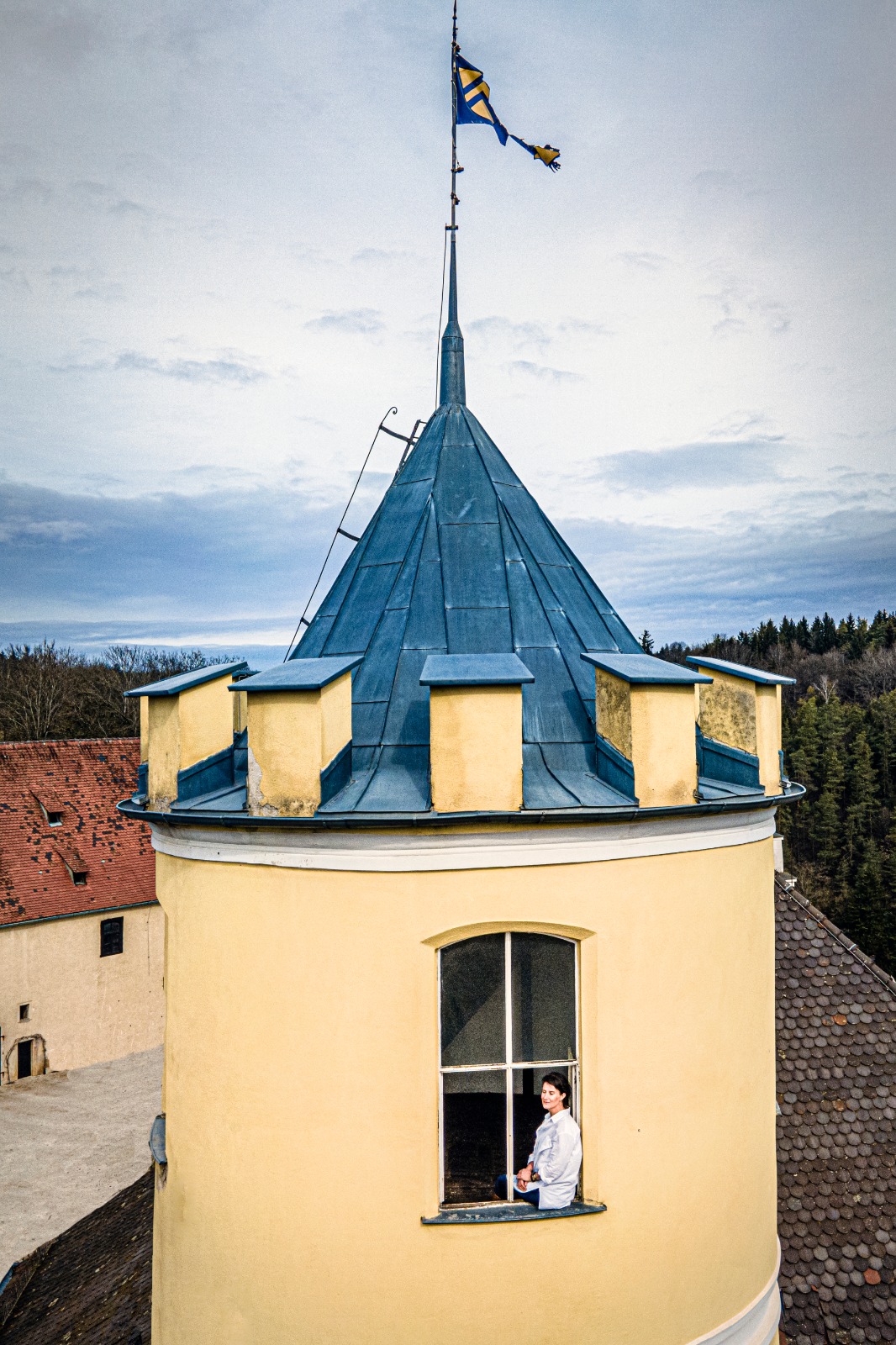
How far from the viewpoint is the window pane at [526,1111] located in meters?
6.42

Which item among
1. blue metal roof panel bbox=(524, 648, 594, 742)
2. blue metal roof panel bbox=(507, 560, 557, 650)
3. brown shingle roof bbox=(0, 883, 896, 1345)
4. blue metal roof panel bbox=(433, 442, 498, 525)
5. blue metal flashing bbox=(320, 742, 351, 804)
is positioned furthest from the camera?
brown shingle roof bbox=(0, 883, 896, 1345)

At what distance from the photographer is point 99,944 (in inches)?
1115

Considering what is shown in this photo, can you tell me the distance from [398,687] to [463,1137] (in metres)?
3.38

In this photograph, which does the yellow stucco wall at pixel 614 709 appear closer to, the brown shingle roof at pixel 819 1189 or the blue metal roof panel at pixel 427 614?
the blue metal roof panel at pixel 427 614

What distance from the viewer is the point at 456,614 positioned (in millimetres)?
7539

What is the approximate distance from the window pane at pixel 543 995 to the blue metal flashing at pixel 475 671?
5.71 ft

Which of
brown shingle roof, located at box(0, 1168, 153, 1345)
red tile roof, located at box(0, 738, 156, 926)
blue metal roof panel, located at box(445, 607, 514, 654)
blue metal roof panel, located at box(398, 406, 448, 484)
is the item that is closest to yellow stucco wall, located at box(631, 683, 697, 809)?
blue metal roof panel, located at box(445, 607, 514, 654)

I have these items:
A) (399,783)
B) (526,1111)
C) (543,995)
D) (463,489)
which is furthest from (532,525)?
(526,1111)

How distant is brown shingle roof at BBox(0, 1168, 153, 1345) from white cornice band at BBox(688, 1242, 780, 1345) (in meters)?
7.11

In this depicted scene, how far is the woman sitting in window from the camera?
6070 millimetres

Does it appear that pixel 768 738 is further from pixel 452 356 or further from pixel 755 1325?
pixel 452 356

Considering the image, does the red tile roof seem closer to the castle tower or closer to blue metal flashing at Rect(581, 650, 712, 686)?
the castle tower

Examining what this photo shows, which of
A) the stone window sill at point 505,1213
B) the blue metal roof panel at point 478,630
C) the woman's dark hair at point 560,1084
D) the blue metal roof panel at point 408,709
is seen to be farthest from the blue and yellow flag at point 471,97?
the stone window sill at point 505,1213

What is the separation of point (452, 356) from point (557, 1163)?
23.1 feet
